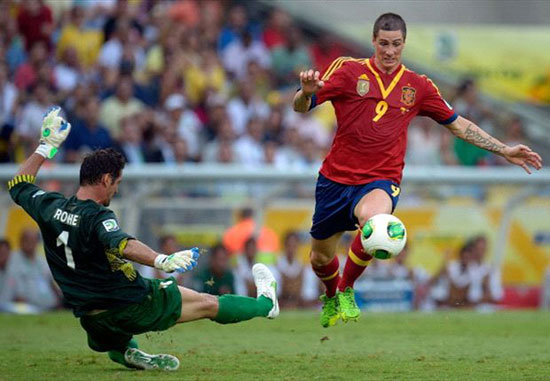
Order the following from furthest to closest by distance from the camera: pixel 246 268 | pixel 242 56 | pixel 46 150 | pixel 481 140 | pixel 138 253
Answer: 1. pixel 242 56
2. pixel 246 268
3. pixel 481 140
4. pixel 46 150
5. pixel 138 253

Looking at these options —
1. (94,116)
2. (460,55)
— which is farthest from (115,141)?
(460,55)

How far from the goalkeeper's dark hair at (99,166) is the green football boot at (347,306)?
2557 millimetres

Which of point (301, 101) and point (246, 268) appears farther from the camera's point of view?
point (246, 268)

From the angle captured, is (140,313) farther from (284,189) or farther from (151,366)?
(284,189)

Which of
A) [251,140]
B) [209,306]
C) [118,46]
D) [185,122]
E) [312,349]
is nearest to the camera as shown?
[209,306]

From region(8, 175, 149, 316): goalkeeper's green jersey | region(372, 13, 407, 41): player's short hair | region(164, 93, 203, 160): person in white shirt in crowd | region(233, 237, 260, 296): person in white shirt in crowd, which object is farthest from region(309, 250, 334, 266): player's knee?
region(164, 93, 203, 160): person in white shirt in crowd

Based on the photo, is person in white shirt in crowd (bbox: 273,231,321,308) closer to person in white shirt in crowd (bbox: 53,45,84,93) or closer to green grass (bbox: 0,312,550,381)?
green grass (bbox: 0,312,550,381)

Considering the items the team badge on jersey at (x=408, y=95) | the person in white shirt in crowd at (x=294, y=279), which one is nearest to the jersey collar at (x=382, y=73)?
the team badge on jersey at (x=408, y=95)

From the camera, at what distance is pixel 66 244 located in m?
8.03

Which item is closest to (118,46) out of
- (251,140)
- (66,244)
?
(251,140)

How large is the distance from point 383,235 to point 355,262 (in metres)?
1.03

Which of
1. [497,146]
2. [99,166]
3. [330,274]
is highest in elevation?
[497,146]

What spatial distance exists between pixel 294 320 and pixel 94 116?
15.2 ft

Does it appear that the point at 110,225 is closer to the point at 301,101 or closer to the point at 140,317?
the point at 140,317
